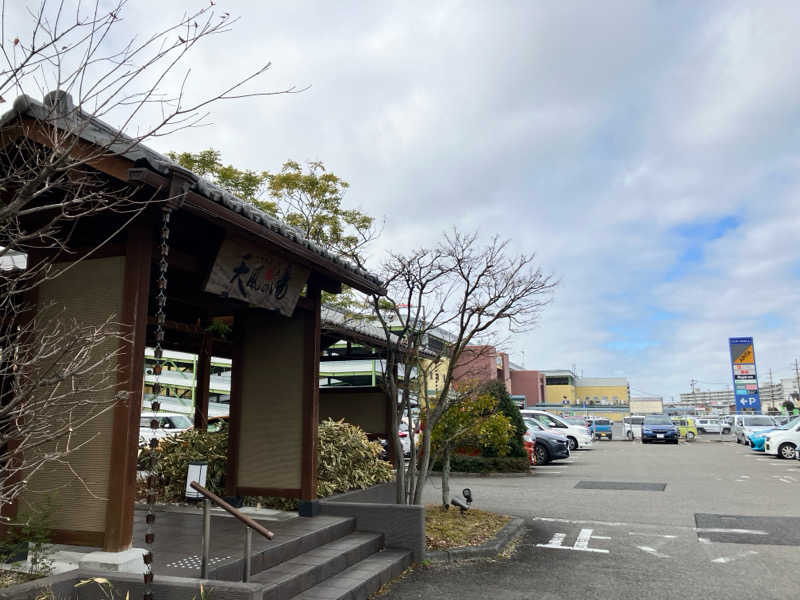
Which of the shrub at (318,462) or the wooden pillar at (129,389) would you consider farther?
the shrub at (318,462)

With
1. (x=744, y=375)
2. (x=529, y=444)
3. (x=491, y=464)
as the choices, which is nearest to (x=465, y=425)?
(x=491, y=464)

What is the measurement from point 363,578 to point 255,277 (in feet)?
10.4

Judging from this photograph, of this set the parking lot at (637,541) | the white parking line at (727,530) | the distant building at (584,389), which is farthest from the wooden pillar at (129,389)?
the distant building at (584,389)

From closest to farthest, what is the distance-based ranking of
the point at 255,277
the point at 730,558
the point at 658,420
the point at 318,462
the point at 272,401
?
the point at 255,277
the point at 730,558
the point at 272,401
the point at 318,462
the point at 658,420

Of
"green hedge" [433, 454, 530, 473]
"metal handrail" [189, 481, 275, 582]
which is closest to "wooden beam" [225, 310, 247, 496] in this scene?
"metal handrail" [189, 481, 275, 582]

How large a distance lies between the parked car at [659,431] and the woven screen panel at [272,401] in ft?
97.1

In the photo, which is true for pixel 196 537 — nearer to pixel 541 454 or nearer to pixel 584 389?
pixel 541 454

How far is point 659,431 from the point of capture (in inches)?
1270

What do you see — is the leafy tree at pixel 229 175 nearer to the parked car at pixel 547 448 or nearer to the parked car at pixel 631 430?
the parked car at pixel 547 448

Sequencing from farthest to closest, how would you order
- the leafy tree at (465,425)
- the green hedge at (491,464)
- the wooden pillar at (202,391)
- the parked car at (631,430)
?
the parked car at (631,430)
the green hedge at (491,464)
the wooden pillar at (202,391)
the leafy tree at (465,425)

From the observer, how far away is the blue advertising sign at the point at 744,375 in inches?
1732

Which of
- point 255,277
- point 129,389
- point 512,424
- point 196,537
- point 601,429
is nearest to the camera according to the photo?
point 129,389

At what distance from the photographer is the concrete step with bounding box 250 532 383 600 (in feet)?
15.9

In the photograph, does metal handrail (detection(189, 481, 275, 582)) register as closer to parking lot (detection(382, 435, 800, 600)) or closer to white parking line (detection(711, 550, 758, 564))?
parking lot (detection(382, 435, 800, 600))
